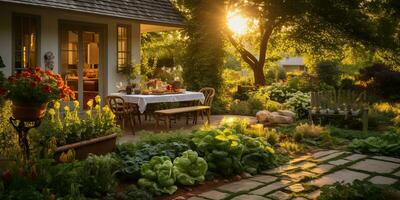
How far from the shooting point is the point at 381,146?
8.16 metres

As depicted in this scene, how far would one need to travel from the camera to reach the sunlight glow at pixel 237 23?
17.7 metres

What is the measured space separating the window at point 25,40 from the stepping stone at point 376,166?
7.76 meters

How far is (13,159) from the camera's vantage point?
200 inches

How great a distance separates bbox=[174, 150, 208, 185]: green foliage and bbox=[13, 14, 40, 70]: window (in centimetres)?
624

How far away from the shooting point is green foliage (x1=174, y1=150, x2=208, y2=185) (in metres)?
5.81

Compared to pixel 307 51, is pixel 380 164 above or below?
below

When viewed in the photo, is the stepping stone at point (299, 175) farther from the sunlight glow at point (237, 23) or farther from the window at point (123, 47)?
the sunlight glow at point (237, 23)

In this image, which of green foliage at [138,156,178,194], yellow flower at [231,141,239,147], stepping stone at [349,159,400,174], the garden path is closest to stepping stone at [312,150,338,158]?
the garden path

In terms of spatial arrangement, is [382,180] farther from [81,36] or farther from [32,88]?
[81,36]

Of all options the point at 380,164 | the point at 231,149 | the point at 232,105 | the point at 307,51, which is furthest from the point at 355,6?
the point at 231,149

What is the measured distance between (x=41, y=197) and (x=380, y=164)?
204 inches

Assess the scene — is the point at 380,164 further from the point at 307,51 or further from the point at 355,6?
the point at 307,51

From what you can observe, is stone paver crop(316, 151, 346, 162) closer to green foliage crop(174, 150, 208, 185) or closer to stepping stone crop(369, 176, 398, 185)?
stepping stone crop(369, 176, 398, 185)

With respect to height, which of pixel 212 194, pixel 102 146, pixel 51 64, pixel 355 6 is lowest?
pixel 212 194
